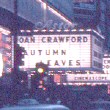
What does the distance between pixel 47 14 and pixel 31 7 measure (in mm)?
6127

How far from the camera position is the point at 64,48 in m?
35.3

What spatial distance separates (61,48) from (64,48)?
0.15 m

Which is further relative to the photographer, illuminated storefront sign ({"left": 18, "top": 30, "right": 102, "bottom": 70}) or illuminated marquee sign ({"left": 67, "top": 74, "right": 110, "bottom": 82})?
illuminated marquee sign ({"left": 67, "top": 74, "right": 110, "bottom": 82})

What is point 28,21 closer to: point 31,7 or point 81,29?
point 31,7

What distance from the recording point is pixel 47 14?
1874 inches

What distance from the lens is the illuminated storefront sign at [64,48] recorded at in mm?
34656

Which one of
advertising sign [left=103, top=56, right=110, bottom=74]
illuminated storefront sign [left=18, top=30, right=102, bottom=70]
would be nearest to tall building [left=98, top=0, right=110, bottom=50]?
advertising sign [left=103, top=56, right=110, bottom=74]

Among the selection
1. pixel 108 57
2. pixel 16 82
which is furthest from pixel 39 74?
pixel 108 57

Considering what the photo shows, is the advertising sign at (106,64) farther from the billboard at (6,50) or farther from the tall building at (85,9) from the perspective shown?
the tall building at (85,9)

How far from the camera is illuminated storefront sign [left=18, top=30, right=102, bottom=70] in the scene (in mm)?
34656

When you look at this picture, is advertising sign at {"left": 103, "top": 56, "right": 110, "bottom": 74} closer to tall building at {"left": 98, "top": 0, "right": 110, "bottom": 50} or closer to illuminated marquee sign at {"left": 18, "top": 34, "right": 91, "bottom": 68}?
illuminated marquee sign at {"left": 18, "top": 34, "right": 91, "bottom": 68}

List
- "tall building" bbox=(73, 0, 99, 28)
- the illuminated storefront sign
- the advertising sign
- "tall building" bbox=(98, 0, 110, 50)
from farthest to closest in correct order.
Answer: "tall building" bbox=(98, 0, 110, 50), "tall building" bbox=(73, 0, 99, 28), the advertising sign, the illuminated storefront sign

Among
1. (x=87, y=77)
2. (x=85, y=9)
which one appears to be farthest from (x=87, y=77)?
(x=85, y=9)

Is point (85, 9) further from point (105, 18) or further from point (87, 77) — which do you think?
point (87, 77)
